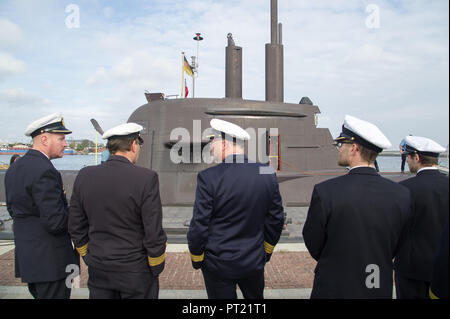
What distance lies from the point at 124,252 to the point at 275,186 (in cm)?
134

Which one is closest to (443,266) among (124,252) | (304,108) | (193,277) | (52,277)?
(124,252)

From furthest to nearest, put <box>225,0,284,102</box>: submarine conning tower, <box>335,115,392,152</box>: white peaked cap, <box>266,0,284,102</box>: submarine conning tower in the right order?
<box>266,0,284,102</box>: submarine conning tower < <box>225,0,284,102</box>: submarine conning tower < <box>335,115,392,152</box>: white peaked cap

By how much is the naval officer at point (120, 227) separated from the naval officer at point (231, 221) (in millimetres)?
351

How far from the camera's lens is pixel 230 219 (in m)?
2.49

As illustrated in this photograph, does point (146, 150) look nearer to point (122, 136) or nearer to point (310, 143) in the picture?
point (310, 143)

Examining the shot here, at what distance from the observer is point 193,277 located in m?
4.56

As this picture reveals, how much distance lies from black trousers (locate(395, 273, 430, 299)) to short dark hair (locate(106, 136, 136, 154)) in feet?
8.55

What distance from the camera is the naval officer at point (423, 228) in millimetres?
2457

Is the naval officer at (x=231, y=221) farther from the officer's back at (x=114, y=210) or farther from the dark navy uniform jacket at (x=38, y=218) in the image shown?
the dark navy uniform jacket at (x=38, y=218)

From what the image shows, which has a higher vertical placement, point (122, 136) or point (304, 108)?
point (304, 108)

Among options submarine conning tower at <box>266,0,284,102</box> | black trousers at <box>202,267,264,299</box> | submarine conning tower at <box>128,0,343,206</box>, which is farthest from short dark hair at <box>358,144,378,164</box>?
submarine conning tower at <box>266,0,284,102</box>

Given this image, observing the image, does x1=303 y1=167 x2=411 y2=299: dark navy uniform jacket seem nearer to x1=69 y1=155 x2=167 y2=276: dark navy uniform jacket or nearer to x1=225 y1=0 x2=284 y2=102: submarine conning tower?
x1=69 y1=155 x2=167 y2=276: dark navy uniform jacket

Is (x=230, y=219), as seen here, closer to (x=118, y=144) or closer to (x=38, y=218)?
(x=118, y=144)

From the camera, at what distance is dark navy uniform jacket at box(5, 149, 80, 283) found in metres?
2.53
